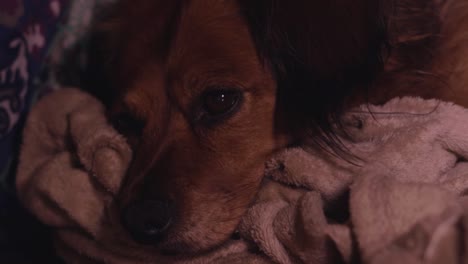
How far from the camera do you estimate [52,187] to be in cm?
128

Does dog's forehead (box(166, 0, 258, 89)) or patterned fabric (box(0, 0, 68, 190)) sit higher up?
dog's forehead (box(166, 0, 258, 89))

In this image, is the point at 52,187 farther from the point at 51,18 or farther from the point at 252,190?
the point at 51,18

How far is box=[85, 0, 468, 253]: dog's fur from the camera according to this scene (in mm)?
1129

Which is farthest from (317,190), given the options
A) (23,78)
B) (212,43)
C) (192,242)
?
(23,78)

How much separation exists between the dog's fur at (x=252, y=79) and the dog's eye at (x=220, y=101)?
17 millimetres

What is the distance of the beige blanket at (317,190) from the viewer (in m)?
0.84

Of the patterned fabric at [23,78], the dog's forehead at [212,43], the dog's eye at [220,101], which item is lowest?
the patterned fabric at [23,78]

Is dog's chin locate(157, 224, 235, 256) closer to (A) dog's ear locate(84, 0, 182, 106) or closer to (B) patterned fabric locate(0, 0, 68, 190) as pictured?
(A) dog's ear locate(84, 0, 182, 106)

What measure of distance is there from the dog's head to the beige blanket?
6 centimetres

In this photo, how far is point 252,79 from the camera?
47.2 inches

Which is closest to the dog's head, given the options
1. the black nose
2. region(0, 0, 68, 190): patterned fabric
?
the black nose

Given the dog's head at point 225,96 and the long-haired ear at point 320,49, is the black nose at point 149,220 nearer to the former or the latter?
the dog's head at point 225,96

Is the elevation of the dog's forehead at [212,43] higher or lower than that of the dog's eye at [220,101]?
higher

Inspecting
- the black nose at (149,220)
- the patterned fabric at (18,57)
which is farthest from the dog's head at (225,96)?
the patterned fabric at (18,57)
